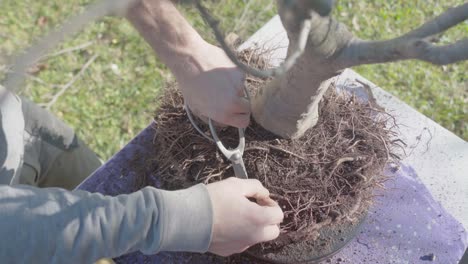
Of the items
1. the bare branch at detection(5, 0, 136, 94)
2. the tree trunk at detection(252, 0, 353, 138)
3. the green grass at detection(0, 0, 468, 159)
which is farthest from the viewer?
the green grass at detection(0, 0, 468, 159)

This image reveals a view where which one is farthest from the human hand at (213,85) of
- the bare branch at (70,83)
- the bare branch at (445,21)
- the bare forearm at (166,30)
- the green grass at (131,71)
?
the bare branch at (70,83)

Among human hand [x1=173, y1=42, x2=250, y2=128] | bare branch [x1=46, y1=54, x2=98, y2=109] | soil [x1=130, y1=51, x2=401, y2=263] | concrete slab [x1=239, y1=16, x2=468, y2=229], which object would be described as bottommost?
concrete slab [x1=239, y1=16, x2=468, y2=229]

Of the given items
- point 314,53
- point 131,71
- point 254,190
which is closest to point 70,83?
point 131,71

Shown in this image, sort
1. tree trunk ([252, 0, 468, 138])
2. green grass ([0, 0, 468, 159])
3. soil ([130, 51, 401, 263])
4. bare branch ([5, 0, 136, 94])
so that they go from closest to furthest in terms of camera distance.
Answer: bare branch ([5, 0, 136, 94]) → tree trunk ([252, 0, 468, 138]) → soil ([130, 51, 401, 263]) → green grass ([0, 0, 468, 159])

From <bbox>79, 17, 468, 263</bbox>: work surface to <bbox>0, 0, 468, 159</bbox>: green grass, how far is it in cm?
71

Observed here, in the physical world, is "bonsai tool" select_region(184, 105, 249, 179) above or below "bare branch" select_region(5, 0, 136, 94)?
below

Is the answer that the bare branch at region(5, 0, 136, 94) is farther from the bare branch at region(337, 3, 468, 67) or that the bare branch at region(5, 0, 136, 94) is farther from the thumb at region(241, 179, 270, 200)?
the thumb at region(241, 179, 270, 200)

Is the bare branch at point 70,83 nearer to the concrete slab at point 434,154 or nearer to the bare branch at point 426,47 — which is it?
the concrete slab at point 434,154

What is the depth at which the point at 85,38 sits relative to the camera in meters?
2.20

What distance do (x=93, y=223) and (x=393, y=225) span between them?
2.46 ft

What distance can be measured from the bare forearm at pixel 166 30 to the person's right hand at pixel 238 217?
255 millimetres

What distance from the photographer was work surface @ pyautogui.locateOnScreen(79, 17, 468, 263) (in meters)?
1.14

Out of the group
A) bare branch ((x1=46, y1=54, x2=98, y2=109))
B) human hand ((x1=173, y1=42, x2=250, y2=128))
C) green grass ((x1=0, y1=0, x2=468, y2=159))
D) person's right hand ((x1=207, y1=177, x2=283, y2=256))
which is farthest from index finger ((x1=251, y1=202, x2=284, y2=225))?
bare branch ((x1=46, y1=54, x2=98, y2=109))

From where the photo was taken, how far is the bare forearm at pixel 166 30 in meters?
0.86
